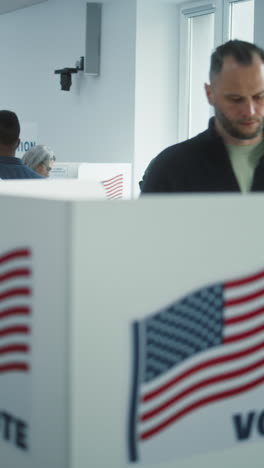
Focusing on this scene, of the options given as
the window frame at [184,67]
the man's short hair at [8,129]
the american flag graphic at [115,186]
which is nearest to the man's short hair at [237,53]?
the man's short hair at [8,129]

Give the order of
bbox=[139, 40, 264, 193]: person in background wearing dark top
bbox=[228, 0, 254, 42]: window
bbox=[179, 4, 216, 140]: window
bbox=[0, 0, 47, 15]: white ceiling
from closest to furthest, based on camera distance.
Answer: bbox=[139, 40, 264, 193]: person in background wearing dark top
bbox=[228, 0, 254, 42]: window
bbox=[179, 4, 216, 140]: window
bbox=[0, 0, 47, 15]: white ceiling

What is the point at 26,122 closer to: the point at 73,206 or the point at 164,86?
the point at 164,86

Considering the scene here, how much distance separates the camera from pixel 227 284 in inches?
25.7

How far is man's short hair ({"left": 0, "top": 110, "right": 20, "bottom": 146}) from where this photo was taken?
3.01 m

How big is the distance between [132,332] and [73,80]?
20.5 feet

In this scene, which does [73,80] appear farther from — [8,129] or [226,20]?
[8,129]

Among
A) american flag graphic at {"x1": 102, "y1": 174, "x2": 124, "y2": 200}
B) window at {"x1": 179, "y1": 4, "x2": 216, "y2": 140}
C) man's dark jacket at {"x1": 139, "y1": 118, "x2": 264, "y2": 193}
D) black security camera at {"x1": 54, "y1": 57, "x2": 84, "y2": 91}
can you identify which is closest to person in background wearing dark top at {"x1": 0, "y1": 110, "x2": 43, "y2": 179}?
man's dark jacket at {"x1": 139, "y1": 118, "x2": 264, "y2": 193}

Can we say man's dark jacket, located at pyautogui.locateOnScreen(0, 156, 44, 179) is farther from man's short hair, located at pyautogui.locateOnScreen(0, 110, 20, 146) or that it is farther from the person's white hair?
the person's white hair

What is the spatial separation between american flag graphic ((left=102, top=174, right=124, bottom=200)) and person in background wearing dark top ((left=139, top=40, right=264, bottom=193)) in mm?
3043

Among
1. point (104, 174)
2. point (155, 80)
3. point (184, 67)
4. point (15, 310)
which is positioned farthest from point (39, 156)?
point (15, 310)

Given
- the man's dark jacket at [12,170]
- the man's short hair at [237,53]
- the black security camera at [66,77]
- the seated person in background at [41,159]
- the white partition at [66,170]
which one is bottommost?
the white partition at [66,170]

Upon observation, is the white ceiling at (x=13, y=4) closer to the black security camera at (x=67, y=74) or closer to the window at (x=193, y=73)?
the black security camera at (x=67, y=74)

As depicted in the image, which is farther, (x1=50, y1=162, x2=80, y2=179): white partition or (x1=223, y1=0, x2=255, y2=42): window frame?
(x1=223, y1=0, x2=255, y2=42): window frame

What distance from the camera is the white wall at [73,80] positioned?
6.07m
